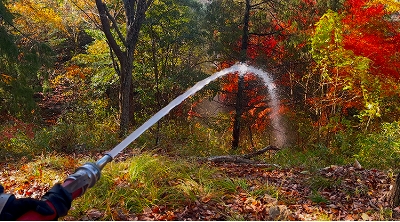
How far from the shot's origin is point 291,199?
490cm

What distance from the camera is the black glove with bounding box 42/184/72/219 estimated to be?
1981 millimetres

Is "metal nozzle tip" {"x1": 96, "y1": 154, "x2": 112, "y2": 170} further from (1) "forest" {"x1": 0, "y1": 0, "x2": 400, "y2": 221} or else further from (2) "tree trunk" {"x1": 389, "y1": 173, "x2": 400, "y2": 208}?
(2) "tree trunk" {"x1": 389, "y1": 173, "x2": 400, "y2": 208}

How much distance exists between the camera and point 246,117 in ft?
57.0

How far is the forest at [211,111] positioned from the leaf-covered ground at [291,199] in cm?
2

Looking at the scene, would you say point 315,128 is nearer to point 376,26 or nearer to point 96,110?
point 376,26

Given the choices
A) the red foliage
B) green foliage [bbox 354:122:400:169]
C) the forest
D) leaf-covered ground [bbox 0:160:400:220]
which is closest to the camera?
leaf-covered ground [bbox 0:160:400:220]

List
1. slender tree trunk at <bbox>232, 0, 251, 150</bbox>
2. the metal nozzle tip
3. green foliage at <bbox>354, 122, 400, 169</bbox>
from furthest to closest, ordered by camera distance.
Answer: slender tree trunk at <bbox>232, 0, 251, 150</bbox>
green foliage at <bbox>354, 122, 400, 169</bbox>
the metal nozzle tip

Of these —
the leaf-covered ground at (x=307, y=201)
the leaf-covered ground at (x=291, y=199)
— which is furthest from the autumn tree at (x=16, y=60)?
the leaf-covered ground at (x=307, y=201)

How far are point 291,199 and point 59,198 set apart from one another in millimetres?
3719

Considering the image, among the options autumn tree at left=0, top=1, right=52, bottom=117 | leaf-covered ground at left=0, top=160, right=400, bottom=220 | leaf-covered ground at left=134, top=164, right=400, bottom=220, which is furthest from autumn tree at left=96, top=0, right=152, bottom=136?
leaf-covered ground at left=134, top=164, right=400, bottom=220

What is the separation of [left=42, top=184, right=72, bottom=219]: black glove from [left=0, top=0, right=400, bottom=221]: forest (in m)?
0.65

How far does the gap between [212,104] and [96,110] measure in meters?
7.42

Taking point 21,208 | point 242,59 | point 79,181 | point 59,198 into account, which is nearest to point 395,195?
point 79,181

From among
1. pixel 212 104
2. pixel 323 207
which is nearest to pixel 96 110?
pixel 212 104
